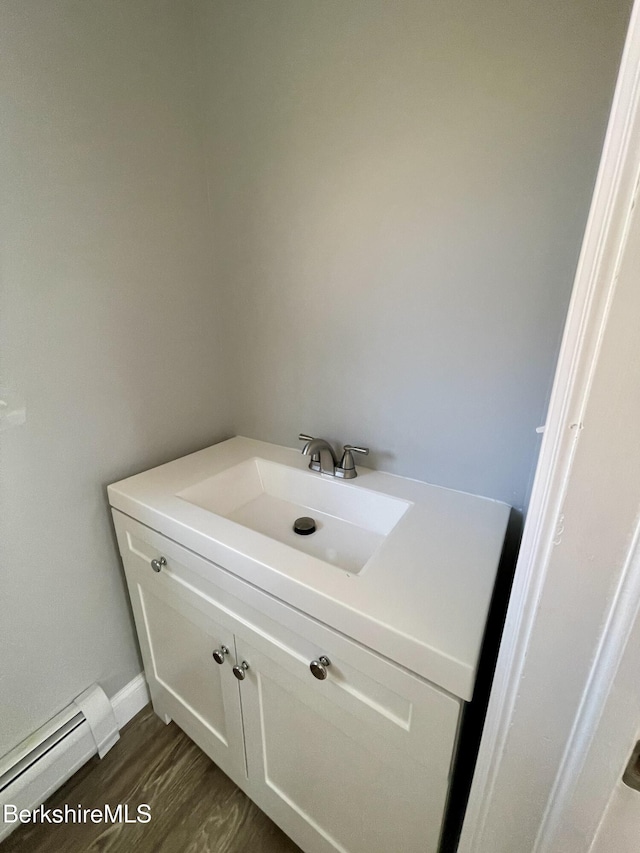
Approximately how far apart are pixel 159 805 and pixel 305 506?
965 mm

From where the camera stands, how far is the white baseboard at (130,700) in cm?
126

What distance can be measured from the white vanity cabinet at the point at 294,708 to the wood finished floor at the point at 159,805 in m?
0.09

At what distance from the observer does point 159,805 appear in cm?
108

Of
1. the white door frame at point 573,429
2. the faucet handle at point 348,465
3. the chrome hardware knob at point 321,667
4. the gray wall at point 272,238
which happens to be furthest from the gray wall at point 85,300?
the white door frame at point 573,429

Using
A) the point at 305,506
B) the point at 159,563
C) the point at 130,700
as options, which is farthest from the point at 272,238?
the point at 130,700

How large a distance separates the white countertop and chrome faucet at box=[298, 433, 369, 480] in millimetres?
43

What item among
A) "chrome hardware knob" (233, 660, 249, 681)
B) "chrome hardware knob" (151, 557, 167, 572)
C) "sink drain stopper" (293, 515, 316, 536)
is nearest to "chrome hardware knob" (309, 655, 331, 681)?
"chrome hardware knob" (233, 660, 249, 681)

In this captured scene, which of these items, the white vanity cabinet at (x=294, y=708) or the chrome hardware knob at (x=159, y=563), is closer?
the white vanity cabinet at (x=294, y=708)

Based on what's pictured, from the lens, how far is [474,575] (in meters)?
0.71

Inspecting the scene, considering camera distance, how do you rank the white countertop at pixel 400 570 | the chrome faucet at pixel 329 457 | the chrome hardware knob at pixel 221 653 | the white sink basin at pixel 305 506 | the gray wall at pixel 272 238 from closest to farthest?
the white countertop at pixel 400 570 < the gray wall at pixel 272 238 < the chrome hardware knob at pixel 221 653 < the white sink basin at pixel 305 506 < the chrome faucet at pixel 329 457

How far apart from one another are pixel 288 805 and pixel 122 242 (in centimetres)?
156

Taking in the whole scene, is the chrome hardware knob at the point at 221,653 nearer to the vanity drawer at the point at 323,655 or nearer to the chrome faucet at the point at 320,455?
the vanity drawer at the point at 323,655

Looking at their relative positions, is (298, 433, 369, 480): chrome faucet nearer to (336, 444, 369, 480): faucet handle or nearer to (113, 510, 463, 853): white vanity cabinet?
(336, 444, 369, 480): faucet handle

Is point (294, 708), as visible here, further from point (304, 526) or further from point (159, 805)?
point (159, 805)
